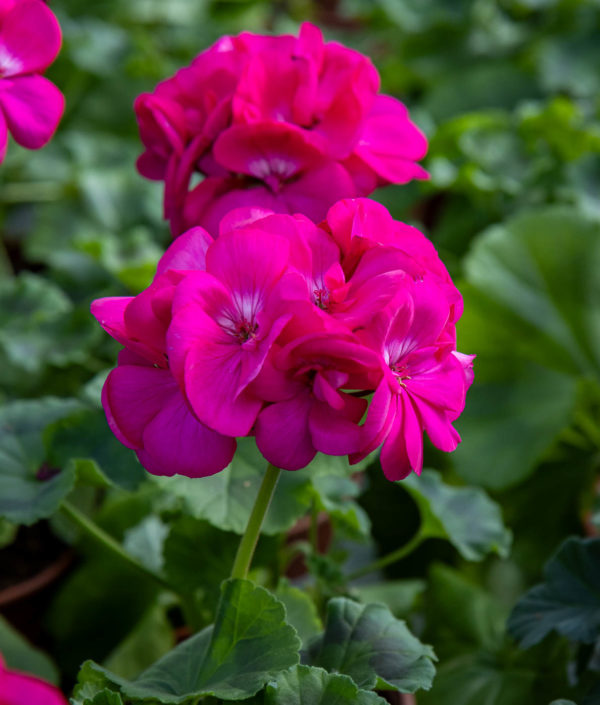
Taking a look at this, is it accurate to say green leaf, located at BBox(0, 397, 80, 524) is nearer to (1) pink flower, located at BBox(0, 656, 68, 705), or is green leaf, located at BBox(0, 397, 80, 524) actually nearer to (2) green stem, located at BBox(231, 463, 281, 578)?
(2) green stem, located at BBox(231, 463, 281, 578)

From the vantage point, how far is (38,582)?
95 cm

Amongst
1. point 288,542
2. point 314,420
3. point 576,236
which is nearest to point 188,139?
point 314,420

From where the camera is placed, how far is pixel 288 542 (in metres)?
0.99

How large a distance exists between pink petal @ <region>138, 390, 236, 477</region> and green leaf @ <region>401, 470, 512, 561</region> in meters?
0.32

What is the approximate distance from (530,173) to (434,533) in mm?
698

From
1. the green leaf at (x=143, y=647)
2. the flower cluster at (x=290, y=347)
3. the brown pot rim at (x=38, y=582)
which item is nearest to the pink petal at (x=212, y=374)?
the flower cluster at (x=290, y=347)

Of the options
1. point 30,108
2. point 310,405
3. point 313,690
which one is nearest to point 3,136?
point 30,108

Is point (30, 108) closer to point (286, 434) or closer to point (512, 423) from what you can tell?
point (286, 434)

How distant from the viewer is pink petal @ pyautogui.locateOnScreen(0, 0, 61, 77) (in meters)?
0.58

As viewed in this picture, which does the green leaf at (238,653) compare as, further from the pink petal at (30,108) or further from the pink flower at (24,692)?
the pink petal at (30,108)

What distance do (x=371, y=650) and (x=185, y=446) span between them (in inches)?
9.0

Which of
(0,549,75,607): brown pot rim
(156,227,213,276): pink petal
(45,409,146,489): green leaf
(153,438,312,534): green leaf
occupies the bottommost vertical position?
(0,549,75,607): brown pot rim

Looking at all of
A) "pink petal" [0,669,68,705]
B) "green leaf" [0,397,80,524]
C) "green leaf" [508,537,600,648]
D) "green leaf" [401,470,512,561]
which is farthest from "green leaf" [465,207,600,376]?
"pink petal" [0,669,68,705]

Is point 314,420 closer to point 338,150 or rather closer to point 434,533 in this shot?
point 338,150
